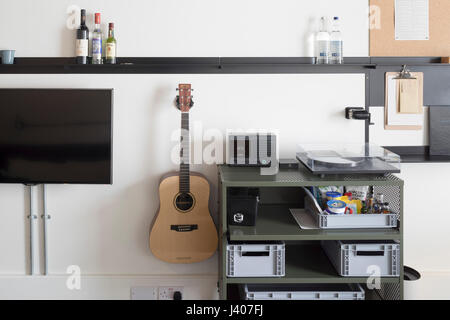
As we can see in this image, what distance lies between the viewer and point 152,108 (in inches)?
103

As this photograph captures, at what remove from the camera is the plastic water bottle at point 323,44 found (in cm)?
256

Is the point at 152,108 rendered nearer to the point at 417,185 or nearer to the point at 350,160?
the point at 350,160

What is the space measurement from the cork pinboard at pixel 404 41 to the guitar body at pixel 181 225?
3.98 ft

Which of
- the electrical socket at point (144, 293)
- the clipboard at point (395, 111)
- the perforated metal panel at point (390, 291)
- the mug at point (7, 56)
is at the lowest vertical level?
the electrical socket at point (144, 293)

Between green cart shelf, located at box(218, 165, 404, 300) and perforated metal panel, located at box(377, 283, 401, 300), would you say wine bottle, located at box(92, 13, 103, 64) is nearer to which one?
green cart shelf, located at box(218, 165, 404, 300)

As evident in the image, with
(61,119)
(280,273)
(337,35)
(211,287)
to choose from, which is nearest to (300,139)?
(337,35)

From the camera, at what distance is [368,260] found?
2.19 meters

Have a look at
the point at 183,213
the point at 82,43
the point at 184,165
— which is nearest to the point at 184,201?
the point at 183,213

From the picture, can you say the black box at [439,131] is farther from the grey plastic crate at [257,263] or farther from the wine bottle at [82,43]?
the wine bottle at [82,43]

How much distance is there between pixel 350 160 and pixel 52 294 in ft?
5.81

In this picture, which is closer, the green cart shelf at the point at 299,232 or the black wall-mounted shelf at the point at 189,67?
the green cart shelf at the point at 299,232

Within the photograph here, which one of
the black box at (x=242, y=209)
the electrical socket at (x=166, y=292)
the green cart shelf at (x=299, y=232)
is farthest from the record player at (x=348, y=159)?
the electrical socket at (x=166, y=292)

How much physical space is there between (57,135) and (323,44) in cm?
149

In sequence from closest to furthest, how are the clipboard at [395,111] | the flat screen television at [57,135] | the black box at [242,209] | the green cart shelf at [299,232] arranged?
the green cart shelf at [299,232] < the black box at [242,209] < the flat screen television at [57,135] < the clipboard at [395,111]
